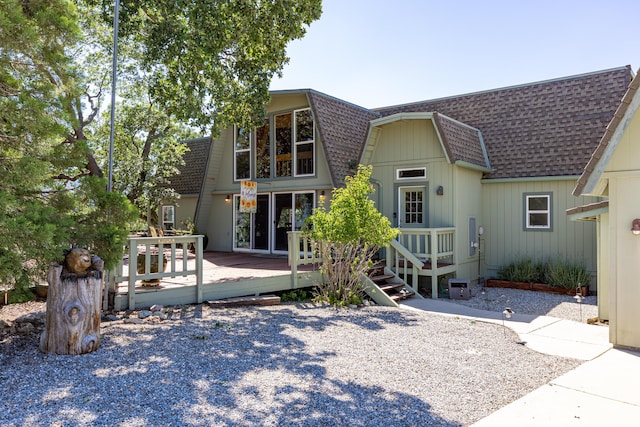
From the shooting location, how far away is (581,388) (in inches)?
161

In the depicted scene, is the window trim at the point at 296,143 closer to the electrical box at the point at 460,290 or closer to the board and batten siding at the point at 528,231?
the board and batten siding at the point at 528,231

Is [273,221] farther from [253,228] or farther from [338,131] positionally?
[338,131]

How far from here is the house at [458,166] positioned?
10.7m

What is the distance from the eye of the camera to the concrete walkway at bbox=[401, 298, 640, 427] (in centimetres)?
344

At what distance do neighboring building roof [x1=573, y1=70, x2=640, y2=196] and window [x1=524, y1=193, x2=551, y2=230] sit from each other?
5830 millimetres

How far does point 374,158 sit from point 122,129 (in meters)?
8.96

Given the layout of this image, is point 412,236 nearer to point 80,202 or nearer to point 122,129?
point 80,202

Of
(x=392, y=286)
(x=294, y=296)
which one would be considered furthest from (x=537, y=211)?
(x=294, y=296)

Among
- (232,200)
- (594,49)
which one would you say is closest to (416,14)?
(594,49)

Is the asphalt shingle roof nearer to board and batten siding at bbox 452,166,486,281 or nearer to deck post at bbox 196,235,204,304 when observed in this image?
board and batten siding at bbox 452,166,486,281

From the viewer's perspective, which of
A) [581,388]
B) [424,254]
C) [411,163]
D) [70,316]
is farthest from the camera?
[411,163]

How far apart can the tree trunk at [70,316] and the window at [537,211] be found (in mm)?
10222

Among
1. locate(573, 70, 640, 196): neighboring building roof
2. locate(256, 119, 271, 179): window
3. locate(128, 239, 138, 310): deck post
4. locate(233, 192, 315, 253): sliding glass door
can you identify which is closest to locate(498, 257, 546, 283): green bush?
locate(233, 192, 315, 253): sliding glass door

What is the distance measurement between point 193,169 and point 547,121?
40.5 ft
